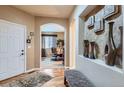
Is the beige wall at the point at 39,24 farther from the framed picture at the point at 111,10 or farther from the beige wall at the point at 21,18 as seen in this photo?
the framed picture at the point at 111,10

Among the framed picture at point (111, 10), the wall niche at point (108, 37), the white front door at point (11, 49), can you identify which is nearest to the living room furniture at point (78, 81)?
the wall niche at point (108, 37)

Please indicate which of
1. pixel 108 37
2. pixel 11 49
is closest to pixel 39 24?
pixel 11 49

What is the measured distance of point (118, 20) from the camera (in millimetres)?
2428

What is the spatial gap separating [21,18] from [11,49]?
1.41 m

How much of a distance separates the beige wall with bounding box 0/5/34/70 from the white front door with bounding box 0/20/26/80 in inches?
7.4

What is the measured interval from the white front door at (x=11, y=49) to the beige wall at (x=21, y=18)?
0.19 metres

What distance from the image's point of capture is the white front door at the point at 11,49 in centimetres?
536

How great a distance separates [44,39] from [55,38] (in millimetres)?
1058

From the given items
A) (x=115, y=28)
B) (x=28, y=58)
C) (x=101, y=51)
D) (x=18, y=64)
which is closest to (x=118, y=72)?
(x=115, y=28)

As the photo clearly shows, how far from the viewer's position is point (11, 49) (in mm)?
5832

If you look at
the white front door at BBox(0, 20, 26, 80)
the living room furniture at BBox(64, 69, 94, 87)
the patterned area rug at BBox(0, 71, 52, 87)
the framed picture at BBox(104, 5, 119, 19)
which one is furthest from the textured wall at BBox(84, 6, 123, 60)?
the white front door at BBox(0, 20, 26, 80)

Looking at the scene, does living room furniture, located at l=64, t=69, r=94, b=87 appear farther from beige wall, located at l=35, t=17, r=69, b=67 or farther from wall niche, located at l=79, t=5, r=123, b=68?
beige wall, located at l=35, t=17, r=69, b=67

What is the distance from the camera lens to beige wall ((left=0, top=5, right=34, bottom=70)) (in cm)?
543

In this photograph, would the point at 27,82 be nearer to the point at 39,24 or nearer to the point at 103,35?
the point at 103,35
